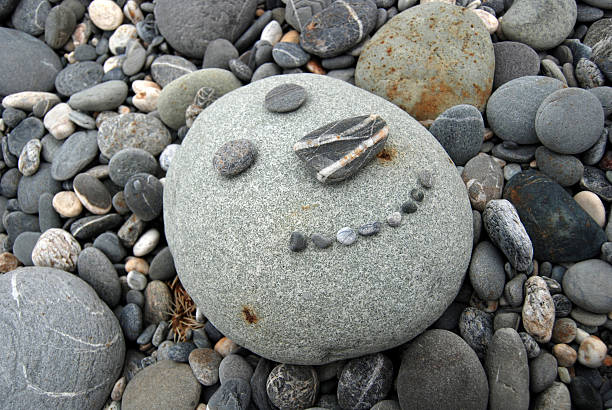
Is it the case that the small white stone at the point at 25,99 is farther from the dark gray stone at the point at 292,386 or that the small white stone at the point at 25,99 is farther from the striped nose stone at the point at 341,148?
the dark gray stone at the point at 292,386

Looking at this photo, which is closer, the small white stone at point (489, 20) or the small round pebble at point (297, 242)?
the small round pebble at point (297, 242)

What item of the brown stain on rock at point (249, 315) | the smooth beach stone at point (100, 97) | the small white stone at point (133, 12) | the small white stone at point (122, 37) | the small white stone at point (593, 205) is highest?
the small white stone at point (133, 12)

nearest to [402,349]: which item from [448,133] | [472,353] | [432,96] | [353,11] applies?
[472,353]

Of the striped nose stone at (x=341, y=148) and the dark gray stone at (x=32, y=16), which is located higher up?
the dark gray stone at (x=32, y=16)

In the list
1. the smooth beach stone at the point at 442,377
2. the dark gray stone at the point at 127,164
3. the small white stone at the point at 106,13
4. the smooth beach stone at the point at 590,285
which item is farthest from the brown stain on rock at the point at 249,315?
the small white stone at the point at 106,13

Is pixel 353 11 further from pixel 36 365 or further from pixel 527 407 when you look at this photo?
pixel 36 365
